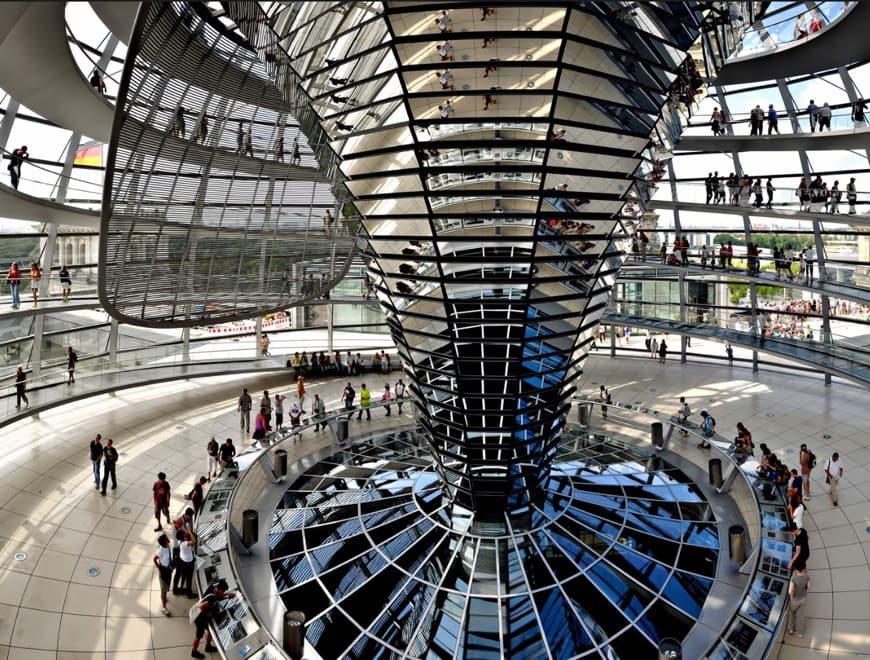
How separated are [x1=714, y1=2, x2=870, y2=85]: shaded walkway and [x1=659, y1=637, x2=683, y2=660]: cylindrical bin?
48.8ft

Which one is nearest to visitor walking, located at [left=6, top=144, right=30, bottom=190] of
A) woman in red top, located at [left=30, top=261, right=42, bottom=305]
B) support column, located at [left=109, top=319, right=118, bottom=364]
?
woman in red top, located at [left=30, top=261, right=42, bottom=305]

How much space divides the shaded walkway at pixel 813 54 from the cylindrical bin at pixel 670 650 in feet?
48.8

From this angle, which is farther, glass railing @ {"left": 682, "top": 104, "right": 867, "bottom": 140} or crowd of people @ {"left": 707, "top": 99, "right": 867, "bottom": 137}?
glass railing @ {"left": 682, "top": 104, "right": 867, "bottom": 140}

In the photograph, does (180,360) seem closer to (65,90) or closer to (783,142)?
(65,90)

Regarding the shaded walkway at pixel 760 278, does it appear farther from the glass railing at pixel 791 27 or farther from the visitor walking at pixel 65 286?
the visitor walking at pixel 65 286

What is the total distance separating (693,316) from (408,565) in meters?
19.3

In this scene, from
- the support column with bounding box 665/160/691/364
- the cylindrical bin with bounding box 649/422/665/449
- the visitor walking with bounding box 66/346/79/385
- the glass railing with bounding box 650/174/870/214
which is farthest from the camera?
the support column with bounding box 665/160/691/364

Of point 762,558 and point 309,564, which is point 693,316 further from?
point 309,564

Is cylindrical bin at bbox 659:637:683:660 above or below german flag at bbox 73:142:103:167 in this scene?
below

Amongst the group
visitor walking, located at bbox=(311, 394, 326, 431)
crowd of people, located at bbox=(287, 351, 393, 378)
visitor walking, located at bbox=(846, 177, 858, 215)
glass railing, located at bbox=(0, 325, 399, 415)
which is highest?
visitor walking, located at bbox=(846, 177, 858, 215)

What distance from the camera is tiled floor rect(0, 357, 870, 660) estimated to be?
1083 centimetres

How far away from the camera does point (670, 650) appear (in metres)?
9.27

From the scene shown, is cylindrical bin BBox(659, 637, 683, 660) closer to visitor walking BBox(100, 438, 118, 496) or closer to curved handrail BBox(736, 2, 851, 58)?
visitor walking BBox(100, 438, 118, 496)

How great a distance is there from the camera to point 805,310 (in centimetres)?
2606
